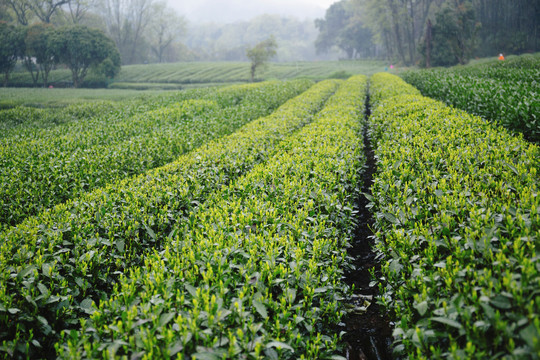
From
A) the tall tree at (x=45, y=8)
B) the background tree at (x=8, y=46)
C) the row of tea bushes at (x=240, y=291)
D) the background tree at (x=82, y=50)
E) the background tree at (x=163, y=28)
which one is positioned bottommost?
the row of tea bushes at (x=240, y=291)

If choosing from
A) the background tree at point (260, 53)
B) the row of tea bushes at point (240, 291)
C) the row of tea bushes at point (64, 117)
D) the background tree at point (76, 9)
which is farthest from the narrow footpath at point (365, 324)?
the background tree at point (76, 9)

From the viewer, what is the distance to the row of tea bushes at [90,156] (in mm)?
5996

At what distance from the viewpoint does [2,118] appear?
1396cm

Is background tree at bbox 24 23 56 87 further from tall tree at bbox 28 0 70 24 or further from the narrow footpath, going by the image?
the narrow footpath

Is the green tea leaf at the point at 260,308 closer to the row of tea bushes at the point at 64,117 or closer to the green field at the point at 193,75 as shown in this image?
the row of tea bushes at the point at 64,117

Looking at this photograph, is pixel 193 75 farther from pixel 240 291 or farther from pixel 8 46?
pixel 240 291

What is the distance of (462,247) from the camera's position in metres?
2.51

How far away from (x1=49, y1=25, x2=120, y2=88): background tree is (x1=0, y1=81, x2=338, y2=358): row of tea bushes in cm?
3691

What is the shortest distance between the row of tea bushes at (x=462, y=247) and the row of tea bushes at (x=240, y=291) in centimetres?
63

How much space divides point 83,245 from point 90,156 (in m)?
5.03

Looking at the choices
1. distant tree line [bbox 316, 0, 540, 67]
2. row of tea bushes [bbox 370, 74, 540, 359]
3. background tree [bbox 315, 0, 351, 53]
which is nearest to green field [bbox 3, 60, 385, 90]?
distant tree line [bbox 316, 0, 540, 67]

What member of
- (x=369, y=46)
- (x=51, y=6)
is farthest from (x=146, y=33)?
(x=369, y=46)

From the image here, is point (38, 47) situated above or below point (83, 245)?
above

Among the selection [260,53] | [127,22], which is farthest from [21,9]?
[127,22]
